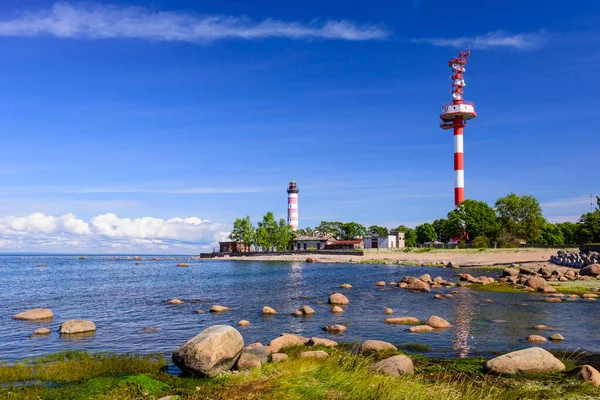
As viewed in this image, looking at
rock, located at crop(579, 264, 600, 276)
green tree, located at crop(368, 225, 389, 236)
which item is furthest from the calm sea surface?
green tree, located at crop(368, 225, 389, 236)

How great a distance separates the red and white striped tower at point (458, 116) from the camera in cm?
10894

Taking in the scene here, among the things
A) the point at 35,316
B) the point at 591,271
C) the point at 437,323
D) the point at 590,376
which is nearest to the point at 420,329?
the point at 437,323

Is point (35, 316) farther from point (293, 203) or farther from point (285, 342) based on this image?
point (293, 203)

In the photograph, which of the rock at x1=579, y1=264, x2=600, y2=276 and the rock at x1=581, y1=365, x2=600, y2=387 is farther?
the rock at x1=579, y1=264, x2=600, y2=276

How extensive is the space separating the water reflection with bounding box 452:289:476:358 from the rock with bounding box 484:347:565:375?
302 cm

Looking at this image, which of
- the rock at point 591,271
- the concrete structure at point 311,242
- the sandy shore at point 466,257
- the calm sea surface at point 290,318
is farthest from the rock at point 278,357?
the concrete structure at point 311,242

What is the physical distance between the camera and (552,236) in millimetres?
130250

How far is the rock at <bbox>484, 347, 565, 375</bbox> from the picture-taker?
46.4ft

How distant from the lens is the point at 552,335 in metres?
20.2

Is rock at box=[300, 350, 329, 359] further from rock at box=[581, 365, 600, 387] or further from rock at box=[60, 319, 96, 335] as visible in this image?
rock at box=[60, 319, 96, 335]

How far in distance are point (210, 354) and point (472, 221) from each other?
105372mm

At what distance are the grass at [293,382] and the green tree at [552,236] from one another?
421ft

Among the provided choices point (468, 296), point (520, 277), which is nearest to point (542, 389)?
point (468, 296)

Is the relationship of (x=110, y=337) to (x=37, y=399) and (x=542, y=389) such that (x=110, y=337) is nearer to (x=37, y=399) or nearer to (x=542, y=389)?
(x=37, y=399)
